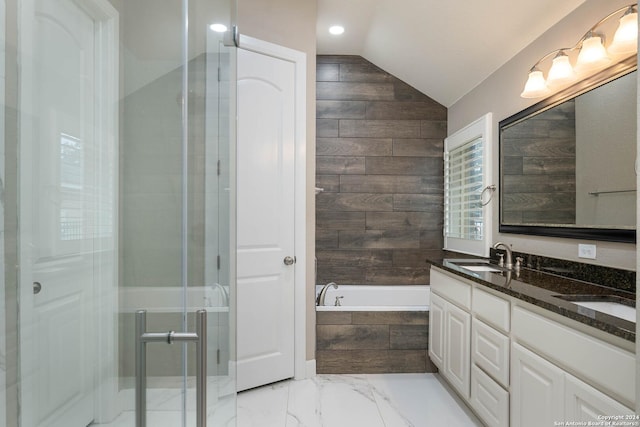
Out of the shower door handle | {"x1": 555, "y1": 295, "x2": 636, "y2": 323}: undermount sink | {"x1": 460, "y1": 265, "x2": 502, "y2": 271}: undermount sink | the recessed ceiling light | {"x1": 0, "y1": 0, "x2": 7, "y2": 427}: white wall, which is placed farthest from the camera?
{"x1": 460, "y1": 265, "x2": 502, "y2": 271}: undermount sink

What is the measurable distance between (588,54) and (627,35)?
0.22 meters

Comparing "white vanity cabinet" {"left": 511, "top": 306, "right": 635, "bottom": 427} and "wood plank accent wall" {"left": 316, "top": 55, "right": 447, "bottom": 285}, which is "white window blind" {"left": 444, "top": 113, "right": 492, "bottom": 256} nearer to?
"wood plank accent wall" {"left": 316, "top": 55, "right": 447, "bottom": 285}

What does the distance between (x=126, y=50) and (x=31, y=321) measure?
63 cm

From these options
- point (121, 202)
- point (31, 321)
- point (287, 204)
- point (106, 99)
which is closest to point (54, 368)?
point (31, 321)

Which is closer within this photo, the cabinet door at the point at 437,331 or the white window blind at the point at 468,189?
the cabinet door at the point at 437,331

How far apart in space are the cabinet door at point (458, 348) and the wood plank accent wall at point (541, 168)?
810mm

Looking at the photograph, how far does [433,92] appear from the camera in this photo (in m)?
3.53

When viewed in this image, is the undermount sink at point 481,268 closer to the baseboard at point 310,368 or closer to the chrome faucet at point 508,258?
the chrome faucet at point 508,258

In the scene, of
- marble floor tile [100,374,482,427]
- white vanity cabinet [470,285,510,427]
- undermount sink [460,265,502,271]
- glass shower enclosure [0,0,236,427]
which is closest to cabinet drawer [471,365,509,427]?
white vanity cabinet [470,285,510,427]

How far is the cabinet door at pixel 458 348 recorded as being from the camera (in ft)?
6.71

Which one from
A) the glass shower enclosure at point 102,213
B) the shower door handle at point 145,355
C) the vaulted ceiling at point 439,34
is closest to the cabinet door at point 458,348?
the glass shower enclosure at point 102,213

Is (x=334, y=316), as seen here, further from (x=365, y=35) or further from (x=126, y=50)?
(x=365, y=35)

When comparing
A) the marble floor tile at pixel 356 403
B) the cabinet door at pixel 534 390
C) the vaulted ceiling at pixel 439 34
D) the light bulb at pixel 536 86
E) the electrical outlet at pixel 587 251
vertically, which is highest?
the vaulted ceiling at pixel 439 34

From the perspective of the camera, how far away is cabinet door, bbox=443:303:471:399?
2.04m
